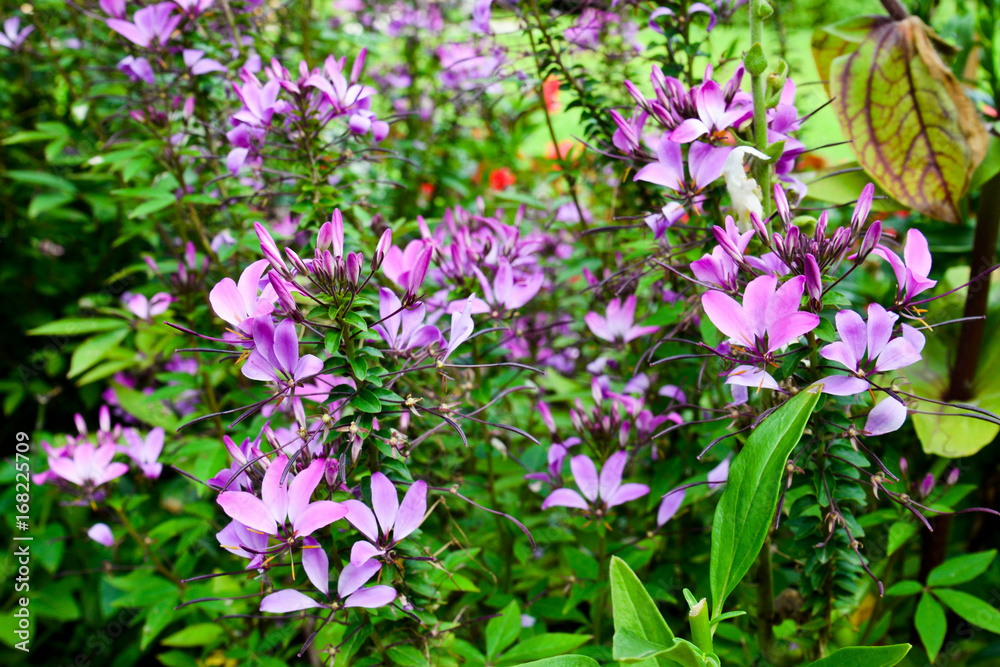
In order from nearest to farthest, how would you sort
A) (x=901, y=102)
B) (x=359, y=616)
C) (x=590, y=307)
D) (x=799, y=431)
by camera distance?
1. (x=799, y=431)
2. (x=359, y=616)
3. (x=901, y=102)
4. (x=590, y=307)

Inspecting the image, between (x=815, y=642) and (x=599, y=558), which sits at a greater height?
(x=599, y=558)

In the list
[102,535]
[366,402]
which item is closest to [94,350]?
[102,535]

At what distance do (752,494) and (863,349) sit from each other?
0.69 ft

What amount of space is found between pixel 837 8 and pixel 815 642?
8.20 m

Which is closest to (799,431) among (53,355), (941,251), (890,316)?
(890,316)

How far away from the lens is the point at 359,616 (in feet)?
2.77

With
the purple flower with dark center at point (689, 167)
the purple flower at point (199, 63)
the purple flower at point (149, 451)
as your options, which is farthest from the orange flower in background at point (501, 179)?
the purple flower with dark center at point (689, 167)

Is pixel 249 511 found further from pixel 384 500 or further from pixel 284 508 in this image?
pixel 384 500

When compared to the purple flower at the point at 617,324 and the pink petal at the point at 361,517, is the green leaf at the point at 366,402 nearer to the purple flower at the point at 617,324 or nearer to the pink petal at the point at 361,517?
the pink petal at the point at 361,517

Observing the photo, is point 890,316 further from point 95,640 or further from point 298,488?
point 95,640

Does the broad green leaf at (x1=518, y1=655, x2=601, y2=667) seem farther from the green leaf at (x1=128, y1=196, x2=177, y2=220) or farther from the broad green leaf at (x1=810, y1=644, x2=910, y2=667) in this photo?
the green leaf at (x1=128, y1=196, x2=177, y2=220)

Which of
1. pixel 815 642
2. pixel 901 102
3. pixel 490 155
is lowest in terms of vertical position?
pixel 815 642

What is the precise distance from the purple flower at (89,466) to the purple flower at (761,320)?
112 cm

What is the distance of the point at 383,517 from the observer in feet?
2.55
